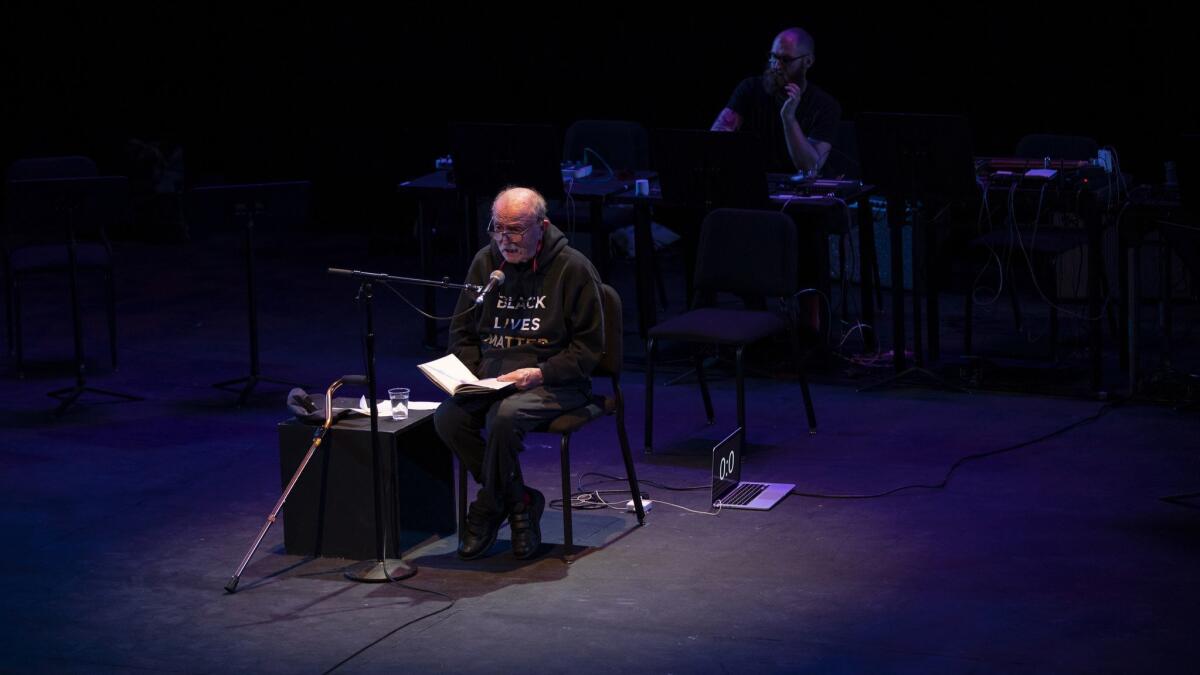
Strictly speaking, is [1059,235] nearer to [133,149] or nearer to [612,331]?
[612,331]

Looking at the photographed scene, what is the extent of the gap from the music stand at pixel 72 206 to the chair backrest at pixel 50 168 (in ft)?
2.70

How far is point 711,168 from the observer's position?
7.67 meters

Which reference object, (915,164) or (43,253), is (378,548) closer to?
(915,164)

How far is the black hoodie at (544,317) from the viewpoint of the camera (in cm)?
552

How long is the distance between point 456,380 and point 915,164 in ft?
9.62

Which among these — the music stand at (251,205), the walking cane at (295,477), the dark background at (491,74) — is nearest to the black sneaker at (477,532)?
the walking cane at (295,477)

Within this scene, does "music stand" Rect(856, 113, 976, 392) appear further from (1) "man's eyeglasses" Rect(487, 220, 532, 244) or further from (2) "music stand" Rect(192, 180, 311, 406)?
(2) "music stand" Rect(192, 180, 311, 406)

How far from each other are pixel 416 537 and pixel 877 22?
18.9ft

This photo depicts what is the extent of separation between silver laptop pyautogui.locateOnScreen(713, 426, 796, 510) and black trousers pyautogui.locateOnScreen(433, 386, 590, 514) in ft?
2.34

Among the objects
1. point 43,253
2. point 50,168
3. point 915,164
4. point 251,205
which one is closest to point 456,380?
point 251,205

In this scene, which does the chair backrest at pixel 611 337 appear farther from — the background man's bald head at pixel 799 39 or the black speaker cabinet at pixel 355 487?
the background man's bald head at pixel 799 39

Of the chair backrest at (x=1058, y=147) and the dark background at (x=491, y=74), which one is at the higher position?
the dark background at (x=491, y=74)

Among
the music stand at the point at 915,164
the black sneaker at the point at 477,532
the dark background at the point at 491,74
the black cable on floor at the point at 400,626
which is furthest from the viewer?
the dark background at the point at 491,74

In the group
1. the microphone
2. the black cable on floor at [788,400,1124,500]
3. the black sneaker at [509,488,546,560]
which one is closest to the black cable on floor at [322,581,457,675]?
the black sneaker at [509,488,546,560]
